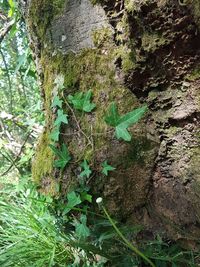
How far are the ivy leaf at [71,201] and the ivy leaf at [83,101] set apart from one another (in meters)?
0.37

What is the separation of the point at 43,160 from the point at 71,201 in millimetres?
296

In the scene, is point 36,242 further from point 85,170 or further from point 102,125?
point 102,125

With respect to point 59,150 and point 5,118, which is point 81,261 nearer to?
point 59,150

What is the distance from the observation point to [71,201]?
132 cm

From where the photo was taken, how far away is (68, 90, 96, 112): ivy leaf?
4.36ft

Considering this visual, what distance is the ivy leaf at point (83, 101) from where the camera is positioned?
1.33 meters


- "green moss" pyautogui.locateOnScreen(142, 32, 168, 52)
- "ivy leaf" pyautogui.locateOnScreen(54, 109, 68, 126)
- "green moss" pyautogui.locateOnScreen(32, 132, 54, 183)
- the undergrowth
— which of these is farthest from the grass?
"green moss" pyautogui.locateOnScreen(142, 32, 168, 52)

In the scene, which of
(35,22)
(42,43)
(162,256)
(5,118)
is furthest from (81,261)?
(5,118)

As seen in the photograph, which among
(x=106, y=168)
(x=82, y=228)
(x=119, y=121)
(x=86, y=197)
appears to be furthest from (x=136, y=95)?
(x=82, y=228)

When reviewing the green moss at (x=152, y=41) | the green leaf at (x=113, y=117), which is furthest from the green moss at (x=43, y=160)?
the green moss at (x=152, y=41)

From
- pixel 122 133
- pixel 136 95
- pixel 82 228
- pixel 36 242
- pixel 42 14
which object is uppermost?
pixel 42 14

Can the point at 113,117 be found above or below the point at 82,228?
above

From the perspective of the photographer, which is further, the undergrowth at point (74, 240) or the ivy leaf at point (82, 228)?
the ivy leaf at point (82, 228)

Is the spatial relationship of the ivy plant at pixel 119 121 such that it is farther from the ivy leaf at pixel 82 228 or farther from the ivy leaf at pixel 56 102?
the ivy leaf at pixel 82 228
